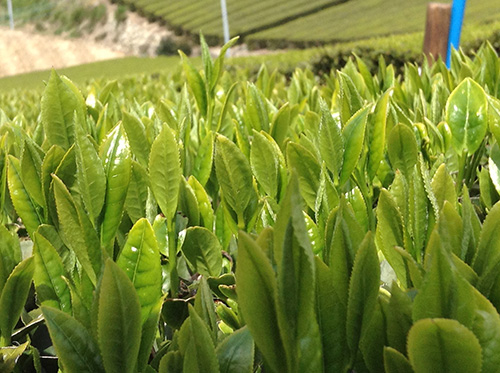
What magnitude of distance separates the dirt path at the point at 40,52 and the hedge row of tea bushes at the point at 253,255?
5059cm

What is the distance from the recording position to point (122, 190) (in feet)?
2.90

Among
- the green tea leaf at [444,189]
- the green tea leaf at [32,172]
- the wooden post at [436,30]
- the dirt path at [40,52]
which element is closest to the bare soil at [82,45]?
the dirt path at [40,52]

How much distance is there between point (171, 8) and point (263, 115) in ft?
192

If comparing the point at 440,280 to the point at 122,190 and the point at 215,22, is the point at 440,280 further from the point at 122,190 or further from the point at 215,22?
the point at 215,22

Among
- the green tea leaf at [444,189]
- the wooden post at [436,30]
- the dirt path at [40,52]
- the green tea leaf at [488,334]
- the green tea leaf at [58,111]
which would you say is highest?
the green tea leaf at [58,111]

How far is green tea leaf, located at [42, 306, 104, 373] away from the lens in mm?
652

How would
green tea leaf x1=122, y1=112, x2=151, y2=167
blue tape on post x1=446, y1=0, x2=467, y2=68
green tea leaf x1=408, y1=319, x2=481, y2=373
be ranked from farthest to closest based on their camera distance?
blue tape on post x1=446, y1=0, x2=467, y2=68, green tea leaf x1=122, y1=112, x2=151, y2=167, green tea leaf x1=408, y1=319, x2=481, y2=373

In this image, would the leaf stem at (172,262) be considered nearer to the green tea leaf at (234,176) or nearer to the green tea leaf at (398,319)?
the green tea leaf at (234,176)

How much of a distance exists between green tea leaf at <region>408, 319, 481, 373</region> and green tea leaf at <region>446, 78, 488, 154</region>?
89 centimetres

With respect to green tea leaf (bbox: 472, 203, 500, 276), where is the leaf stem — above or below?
below

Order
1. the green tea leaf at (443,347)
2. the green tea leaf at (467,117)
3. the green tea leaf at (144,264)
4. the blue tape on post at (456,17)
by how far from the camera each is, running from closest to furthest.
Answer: the green tea leaf at (443,347)
the green tea leaf at (144,264)
the green tea leaf at (467,117)
the blue tape on post at (456,17)

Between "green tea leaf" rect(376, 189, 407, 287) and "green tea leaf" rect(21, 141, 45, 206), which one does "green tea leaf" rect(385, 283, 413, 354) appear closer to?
"green tea leaf" rect(376, 189, 407, 287)

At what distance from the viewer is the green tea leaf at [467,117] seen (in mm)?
1320

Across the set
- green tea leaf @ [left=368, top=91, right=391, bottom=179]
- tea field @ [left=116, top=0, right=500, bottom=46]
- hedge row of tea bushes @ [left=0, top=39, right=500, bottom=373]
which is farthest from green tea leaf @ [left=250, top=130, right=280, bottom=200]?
tea field @ [left=116, top=0, right=500, bottom=46]
